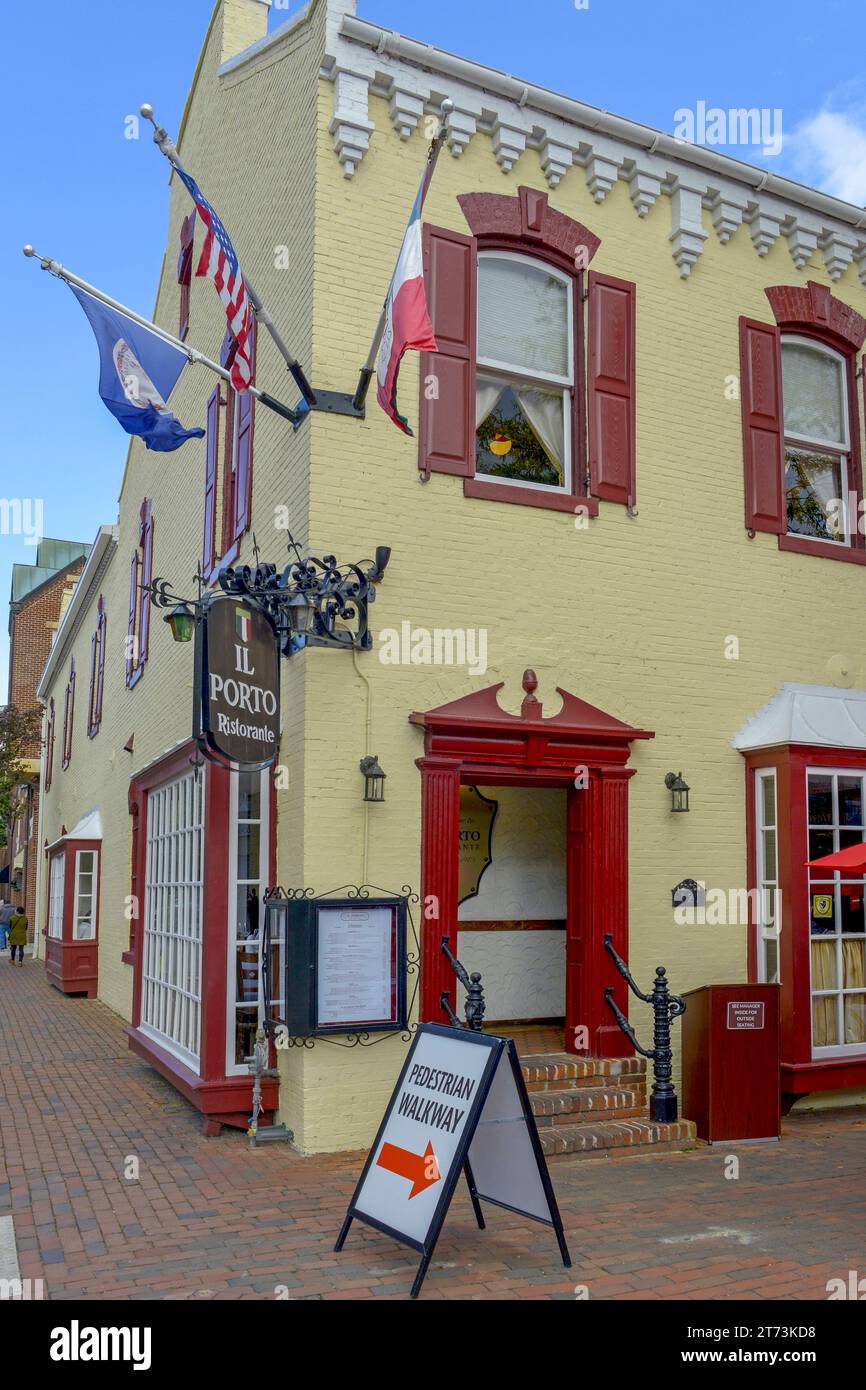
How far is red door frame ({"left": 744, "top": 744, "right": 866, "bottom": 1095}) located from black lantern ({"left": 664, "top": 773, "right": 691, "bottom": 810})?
2.24 feet

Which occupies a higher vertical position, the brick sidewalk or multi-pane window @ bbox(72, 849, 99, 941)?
multi-pane window @ bbox(72, 849, 99, 941)

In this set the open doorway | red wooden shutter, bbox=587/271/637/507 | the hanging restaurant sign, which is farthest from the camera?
the open doorway

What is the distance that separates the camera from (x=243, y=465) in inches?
393

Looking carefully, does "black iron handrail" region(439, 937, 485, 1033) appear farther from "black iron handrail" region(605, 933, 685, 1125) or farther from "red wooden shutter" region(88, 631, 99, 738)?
"red wooden shutter" region(88, 631, 99, 738)

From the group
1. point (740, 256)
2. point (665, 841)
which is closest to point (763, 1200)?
point (665, 841)

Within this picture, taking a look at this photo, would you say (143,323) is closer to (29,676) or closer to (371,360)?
(371,360)

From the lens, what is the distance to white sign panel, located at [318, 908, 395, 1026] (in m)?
7.78

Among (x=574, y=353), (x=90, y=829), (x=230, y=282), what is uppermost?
(x=574, y=353)

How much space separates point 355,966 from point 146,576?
28.9 feet

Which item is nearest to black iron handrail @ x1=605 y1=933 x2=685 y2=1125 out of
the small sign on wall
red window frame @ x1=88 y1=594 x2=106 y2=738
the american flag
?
the small sign on wall

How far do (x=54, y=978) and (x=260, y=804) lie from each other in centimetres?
1370

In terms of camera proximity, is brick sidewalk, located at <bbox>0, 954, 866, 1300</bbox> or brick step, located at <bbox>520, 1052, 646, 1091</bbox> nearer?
brick sidewalk, located at <bbox>0, 954, 866, 1300</bbox>

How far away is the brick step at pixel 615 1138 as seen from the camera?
25.2 ft

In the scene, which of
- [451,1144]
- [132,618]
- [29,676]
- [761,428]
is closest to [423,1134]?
[451,1144]
